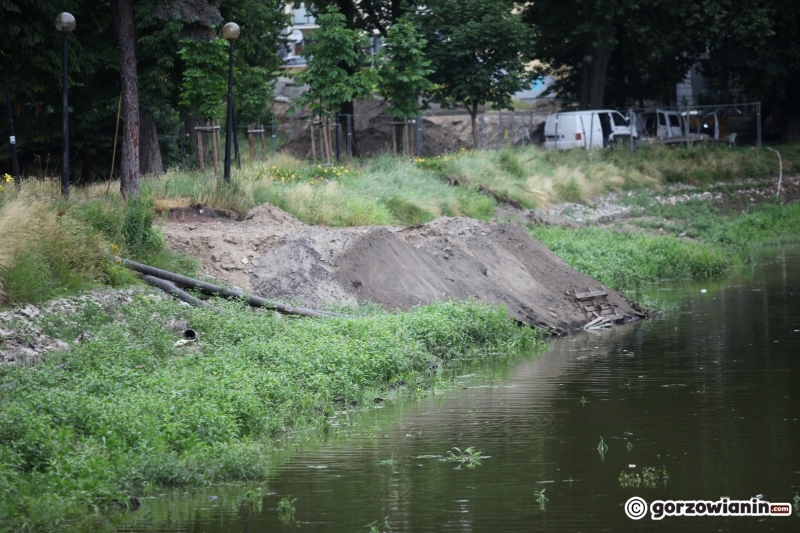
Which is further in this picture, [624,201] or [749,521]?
[624,201]

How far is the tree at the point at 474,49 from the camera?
1524 inches

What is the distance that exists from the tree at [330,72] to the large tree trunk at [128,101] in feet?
34.1

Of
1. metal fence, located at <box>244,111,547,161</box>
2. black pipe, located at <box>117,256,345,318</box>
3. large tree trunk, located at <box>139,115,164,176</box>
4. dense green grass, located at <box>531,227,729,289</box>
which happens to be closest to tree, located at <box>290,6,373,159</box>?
metal fence, located at <box>244,111,547,161</box>

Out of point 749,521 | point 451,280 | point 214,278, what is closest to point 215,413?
point 749,521

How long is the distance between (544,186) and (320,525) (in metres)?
25.8

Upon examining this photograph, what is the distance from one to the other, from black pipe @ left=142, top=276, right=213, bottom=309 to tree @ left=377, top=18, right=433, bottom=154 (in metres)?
19.3

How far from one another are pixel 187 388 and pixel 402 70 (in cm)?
2562

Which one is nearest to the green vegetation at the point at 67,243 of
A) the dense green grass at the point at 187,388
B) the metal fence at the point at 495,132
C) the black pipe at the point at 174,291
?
the black pipe at the point at 174,291

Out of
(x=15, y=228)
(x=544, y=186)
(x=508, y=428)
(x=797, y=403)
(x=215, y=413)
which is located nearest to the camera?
(x=215, y=413)

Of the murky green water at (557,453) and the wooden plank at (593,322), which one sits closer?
the murky green water at (557,453)

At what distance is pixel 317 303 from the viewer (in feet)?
57.9

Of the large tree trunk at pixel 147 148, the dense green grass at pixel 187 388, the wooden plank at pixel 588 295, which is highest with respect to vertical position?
the large tree trunk at pixel 147 148

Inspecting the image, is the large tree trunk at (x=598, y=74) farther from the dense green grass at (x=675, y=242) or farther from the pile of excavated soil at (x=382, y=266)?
the pile of excavated soil at (x=382, y=266)

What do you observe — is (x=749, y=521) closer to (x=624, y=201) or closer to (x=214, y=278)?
(x=214, y=278)
